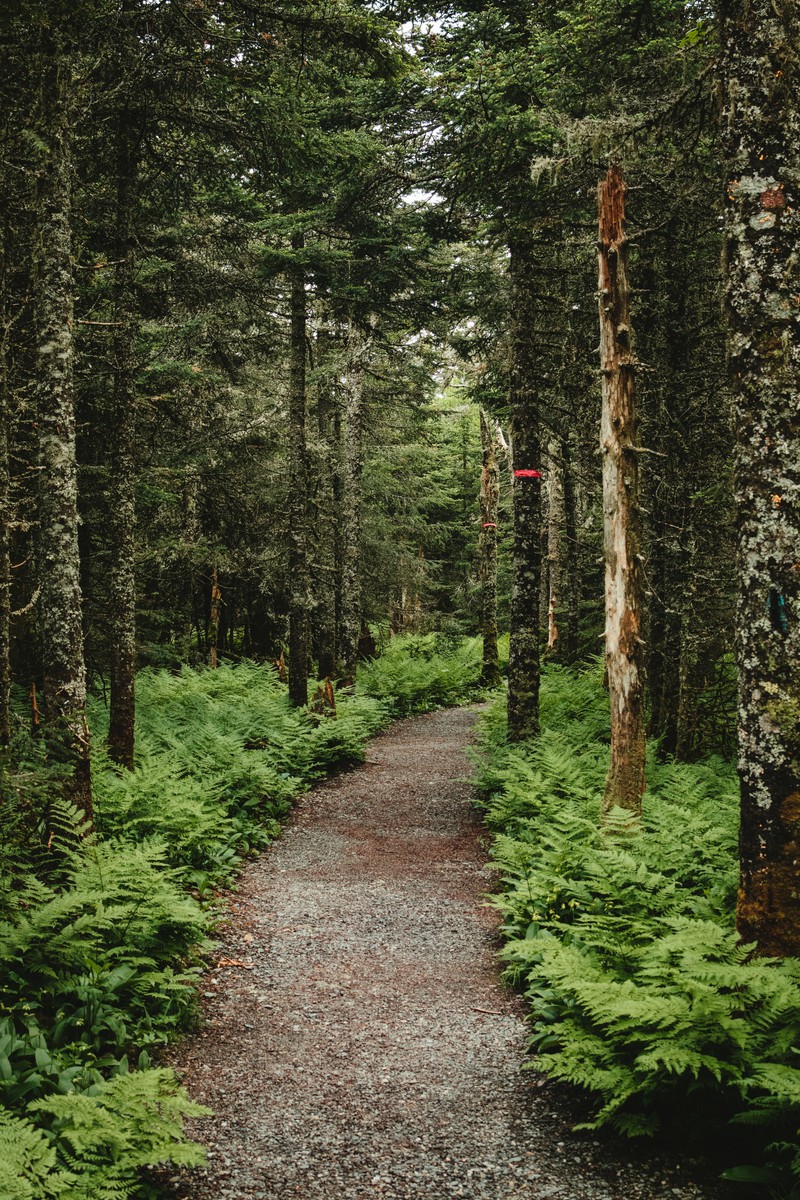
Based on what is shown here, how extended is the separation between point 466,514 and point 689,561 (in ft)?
84.8

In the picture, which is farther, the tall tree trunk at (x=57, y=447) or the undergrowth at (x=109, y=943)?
the tall tree trunk at (x=57, y=447)

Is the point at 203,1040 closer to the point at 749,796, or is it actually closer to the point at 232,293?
the point at 749,796

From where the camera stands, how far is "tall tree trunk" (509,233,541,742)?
1197 cm

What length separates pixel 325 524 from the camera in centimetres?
2320

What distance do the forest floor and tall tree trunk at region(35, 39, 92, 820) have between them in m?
2.42

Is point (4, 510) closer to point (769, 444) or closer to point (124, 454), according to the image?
point (124, 454)

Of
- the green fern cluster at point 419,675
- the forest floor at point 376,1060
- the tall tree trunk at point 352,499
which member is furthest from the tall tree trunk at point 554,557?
the forest floor at point 376,1060

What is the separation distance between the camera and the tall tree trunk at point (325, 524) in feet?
72.4

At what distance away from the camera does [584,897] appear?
20.4 feet

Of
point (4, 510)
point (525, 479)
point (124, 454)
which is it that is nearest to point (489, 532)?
point (525, 479)

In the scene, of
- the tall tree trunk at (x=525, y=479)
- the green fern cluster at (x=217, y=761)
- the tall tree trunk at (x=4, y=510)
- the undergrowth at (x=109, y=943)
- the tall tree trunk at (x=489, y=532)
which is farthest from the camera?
the tall tree trunk at (x=489, y=532)

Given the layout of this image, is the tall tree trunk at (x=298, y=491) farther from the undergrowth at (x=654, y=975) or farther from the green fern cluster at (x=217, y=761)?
the undergrowth at (x=654, y=975)

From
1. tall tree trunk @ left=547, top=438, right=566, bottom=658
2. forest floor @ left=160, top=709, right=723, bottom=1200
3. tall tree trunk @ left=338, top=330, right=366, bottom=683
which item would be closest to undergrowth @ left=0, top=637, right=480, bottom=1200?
forest floor @ left=160, top=709, right=723, bottom=1200

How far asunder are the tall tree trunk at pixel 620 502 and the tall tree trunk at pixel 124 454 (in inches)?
231
